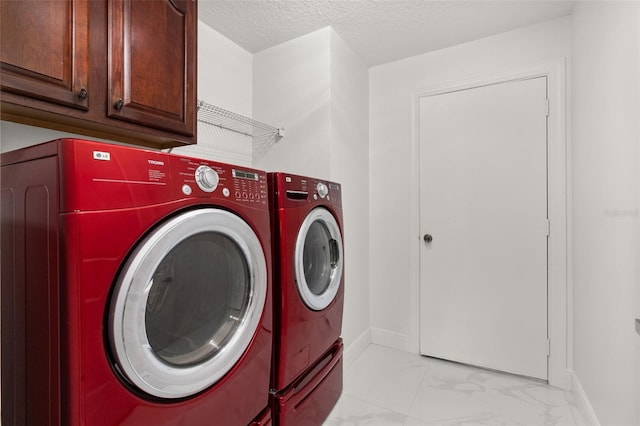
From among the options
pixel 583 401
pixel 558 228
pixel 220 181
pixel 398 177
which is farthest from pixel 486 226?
pixel 220 181

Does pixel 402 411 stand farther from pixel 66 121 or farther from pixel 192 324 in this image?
pixel 66 121

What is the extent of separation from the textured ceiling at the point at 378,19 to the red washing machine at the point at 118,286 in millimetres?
1409

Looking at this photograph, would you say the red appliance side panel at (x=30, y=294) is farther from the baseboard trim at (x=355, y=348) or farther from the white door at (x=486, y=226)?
the white door at (x=486, y=226)

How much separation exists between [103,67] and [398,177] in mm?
2014

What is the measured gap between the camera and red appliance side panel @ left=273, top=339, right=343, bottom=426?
1347mm

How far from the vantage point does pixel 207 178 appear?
0.95m

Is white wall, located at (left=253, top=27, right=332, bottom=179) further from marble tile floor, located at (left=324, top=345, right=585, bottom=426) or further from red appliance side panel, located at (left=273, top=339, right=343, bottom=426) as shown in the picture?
marble tile floor, located at (left=324, top=345, right=585, bottom=426)

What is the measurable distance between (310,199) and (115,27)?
104cm

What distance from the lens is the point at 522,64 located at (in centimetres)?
210

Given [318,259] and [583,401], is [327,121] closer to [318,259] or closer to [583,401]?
[318,259]

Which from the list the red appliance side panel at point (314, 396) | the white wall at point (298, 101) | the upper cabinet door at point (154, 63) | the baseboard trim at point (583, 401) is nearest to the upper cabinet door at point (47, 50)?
the upper cabinet door at point (154, 63)

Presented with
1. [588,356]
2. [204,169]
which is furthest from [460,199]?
[204,169]

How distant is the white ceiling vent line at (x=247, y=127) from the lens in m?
2.03

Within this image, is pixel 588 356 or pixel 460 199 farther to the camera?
pixel 460 199
